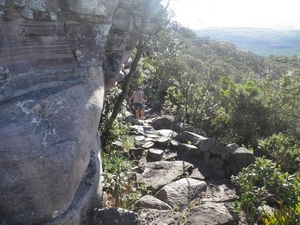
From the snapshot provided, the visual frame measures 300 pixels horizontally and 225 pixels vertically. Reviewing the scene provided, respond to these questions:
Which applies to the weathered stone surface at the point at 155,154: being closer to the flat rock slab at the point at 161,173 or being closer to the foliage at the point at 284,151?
the flat rock slab at the point at 161,173

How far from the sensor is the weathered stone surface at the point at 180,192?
623 cm

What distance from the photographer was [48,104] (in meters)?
3.98

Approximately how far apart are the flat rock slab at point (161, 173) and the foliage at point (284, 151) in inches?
124

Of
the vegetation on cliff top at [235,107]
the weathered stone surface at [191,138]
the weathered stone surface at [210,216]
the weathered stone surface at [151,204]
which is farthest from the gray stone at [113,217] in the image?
the vegetation on cliff top at [235,107]

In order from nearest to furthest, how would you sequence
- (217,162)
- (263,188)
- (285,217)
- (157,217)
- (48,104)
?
(48,104), (285,217), (157,217), (263,188), (217,162)

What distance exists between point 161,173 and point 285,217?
10.7ft

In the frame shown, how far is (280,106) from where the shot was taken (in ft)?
41.7

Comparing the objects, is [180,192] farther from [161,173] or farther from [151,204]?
[161,173]

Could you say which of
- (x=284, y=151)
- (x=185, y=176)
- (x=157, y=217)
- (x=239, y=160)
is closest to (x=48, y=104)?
(x=157, y=217)

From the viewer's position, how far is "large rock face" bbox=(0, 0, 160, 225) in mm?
3732

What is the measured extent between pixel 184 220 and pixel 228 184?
96.7 inches

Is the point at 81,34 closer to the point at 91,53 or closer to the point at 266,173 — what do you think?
the point at 91,53

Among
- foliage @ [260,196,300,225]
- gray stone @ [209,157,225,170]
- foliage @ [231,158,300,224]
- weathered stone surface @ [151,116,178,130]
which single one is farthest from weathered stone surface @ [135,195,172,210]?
weathered stone surface @ [151,116,178,130]

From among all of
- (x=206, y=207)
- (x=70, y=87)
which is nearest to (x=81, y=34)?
(x=70, y=87)
